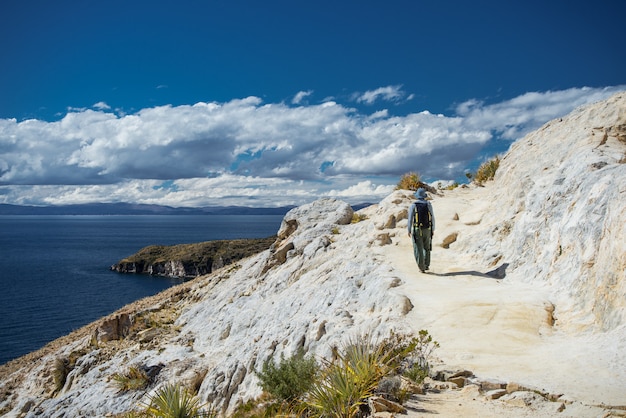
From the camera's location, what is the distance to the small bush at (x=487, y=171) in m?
28.1

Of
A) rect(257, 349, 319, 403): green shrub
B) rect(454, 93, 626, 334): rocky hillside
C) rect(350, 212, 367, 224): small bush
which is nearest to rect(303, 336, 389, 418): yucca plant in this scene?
rect(257, 349, 319, 403): green shrub

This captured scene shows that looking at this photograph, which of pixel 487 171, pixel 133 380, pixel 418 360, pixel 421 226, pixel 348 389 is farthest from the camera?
pixel 487 171

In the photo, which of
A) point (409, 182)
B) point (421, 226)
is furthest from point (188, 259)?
point (421, 226)

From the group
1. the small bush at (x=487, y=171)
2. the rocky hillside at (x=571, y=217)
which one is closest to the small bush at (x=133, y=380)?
the rocky hillside at (x=571, y=217)

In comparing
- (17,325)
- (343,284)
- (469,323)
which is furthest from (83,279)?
(469,323)

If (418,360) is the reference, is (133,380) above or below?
below

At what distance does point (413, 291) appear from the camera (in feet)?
39.2

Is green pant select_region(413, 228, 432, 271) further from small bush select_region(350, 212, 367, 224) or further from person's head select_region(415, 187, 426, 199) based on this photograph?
small bush select_region(350, 212, 367, 224)

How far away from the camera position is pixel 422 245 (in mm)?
13992

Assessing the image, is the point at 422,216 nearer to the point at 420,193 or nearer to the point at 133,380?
the point at 420,193

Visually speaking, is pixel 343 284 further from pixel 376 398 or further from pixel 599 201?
pixel 376 398

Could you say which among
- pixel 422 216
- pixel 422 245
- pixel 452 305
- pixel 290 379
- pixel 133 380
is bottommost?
pixel 133 380

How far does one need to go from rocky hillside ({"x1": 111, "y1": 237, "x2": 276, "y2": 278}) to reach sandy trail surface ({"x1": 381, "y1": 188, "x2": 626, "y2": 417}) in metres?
78.6

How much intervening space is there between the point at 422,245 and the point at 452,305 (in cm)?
386
